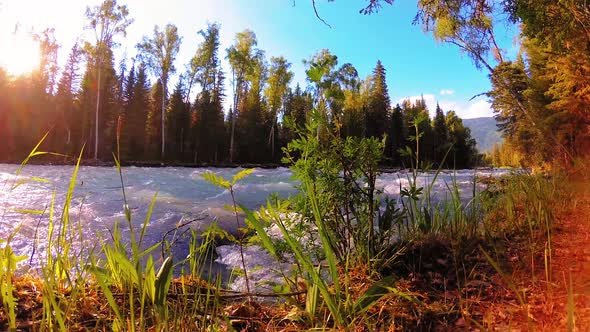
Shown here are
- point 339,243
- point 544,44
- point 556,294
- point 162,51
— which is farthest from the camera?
point 162,51

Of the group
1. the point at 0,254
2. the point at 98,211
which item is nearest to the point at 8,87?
the point at 98,211

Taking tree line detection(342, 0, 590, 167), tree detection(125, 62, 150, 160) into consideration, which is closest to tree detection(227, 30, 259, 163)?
tree detection(125, 62, 150, 160)

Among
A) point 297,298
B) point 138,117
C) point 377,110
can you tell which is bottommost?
point 297,298

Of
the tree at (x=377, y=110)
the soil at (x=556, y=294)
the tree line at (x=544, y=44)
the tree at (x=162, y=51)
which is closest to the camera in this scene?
the soil at (x=556, y=294)

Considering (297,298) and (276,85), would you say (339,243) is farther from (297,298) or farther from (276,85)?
(276,85)

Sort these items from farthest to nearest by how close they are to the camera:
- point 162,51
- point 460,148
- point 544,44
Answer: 1. point 460,148
2. point 162,51
3. point 544,44

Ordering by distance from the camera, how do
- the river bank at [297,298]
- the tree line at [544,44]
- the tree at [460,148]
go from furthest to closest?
the tree at [460,148]
the tree line at [544,44]
the river bank at [297,298]

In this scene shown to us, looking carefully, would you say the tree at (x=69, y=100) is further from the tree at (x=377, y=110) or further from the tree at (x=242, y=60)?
the tree at (x=377, y=110)

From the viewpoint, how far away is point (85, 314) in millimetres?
1117

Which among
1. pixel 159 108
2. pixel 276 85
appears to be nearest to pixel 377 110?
pixel 276 85

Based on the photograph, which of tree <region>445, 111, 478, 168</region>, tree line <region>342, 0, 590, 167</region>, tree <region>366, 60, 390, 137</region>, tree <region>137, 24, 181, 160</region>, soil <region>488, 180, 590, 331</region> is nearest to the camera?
soil <region>488, 180, 590, 331</region>

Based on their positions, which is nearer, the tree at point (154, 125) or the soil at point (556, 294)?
the soil at point (556, 294)

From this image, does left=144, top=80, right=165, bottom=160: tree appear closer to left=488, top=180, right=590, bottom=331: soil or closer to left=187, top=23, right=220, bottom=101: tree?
left=187, top=23, right=220, bottom=101: tree

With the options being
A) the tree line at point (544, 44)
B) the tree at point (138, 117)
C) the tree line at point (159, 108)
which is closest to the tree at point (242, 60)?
the tree line at point (159, 108)
